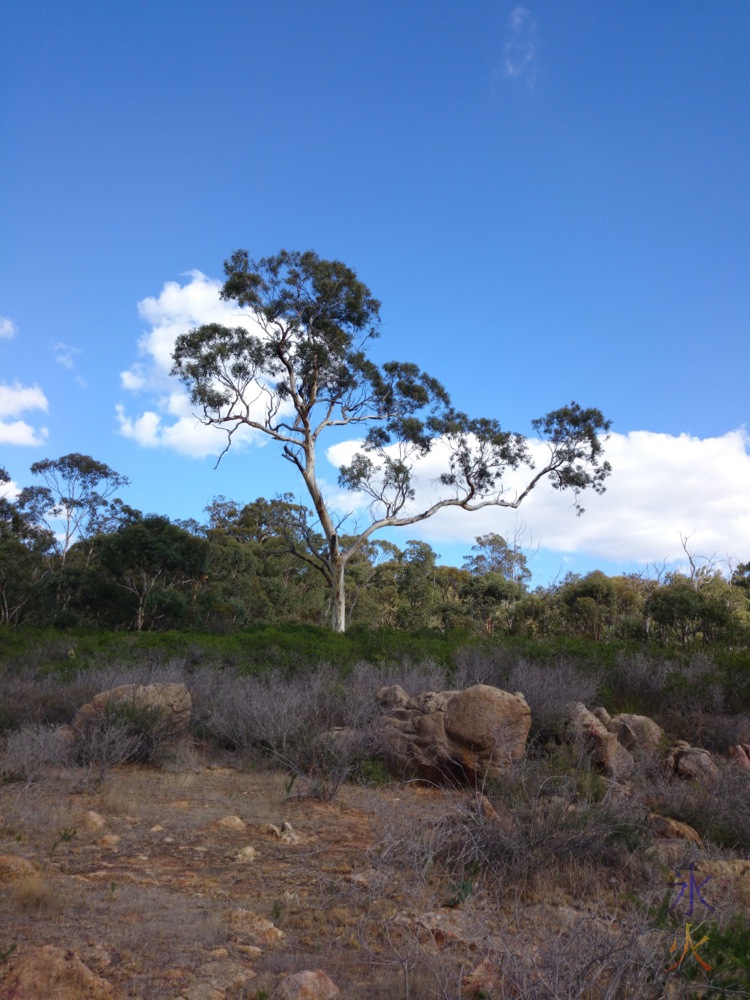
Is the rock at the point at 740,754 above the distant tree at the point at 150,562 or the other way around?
the other way around

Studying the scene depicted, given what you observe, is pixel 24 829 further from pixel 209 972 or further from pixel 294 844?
pixel 209 972

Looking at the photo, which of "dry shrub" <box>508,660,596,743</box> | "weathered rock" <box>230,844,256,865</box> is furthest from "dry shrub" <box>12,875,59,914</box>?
"dry shrub" <box>508,660,596,743</box>

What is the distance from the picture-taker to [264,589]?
103ft

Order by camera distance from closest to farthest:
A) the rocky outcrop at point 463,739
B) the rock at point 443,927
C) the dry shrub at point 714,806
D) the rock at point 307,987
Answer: the rock at point 307,987
the rock at point 443,927
the dry shrub at point 714,806
the rocky outcrop at point 463,739

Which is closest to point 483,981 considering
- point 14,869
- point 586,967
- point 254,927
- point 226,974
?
point 586,967

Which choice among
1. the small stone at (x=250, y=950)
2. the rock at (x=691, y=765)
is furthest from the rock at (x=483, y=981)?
the rock at (x=691, y=765)

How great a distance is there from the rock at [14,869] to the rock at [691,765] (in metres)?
5.81

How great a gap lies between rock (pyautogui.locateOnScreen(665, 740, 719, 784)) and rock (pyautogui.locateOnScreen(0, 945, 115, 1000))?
5.99 meters

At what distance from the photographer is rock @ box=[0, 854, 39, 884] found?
14.7 ft

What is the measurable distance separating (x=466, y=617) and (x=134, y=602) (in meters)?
12.4

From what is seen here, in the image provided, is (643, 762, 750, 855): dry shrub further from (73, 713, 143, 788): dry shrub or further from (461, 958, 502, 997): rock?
(73, 713, 143, 788): dry shrub

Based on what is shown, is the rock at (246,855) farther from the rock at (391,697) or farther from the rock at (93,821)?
the rock at (391,697)

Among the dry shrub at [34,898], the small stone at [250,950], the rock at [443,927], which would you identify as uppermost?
the rock at [443,927]

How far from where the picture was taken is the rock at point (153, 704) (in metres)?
8.61
